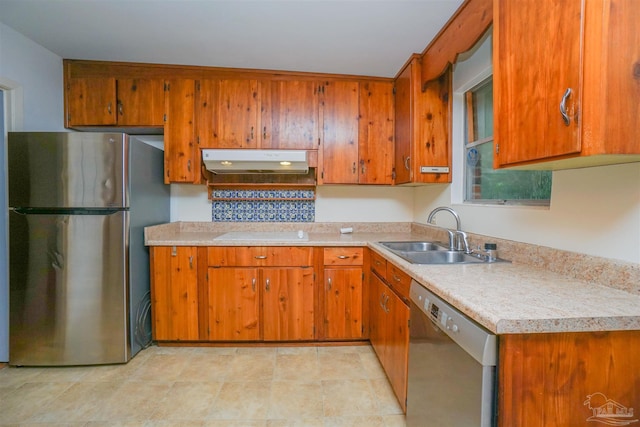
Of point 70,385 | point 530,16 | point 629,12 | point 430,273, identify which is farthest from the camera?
point 70,385

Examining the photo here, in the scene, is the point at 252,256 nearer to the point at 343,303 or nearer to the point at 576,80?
the point at 343,303

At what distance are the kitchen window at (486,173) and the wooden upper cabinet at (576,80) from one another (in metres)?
0.62

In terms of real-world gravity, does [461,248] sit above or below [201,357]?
above

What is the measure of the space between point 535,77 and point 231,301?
2.34 meters

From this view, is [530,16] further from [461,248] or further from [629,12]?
[461,248]

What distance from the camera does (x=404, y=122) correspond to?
248 centimetres

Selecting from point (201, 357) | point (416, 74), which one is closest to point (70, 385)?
point (201, 357)

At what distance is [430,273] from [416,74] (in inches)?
66.8

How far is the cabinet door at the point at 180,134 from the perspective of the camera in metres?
2.57

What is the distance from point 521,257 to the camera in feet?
5.00

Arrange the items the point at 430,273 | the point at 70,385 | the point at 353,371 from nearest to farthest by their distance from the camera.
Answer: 1. the point at 430,273
2. the point at 70,385
3. the point at 353,371

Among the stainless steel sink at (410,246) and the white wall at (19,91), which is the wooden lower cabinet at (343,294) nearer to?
the stainless steel sink at (410,246)

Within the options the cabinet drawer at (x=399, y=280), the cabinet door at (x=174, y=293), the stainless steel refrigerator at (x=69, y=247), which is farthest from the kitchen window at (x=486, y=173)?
the stainless steel refrigerator at (x=69, y=247)

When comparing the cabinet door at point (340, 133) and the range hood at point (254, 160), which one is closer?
the range hood at point (254, 160)
